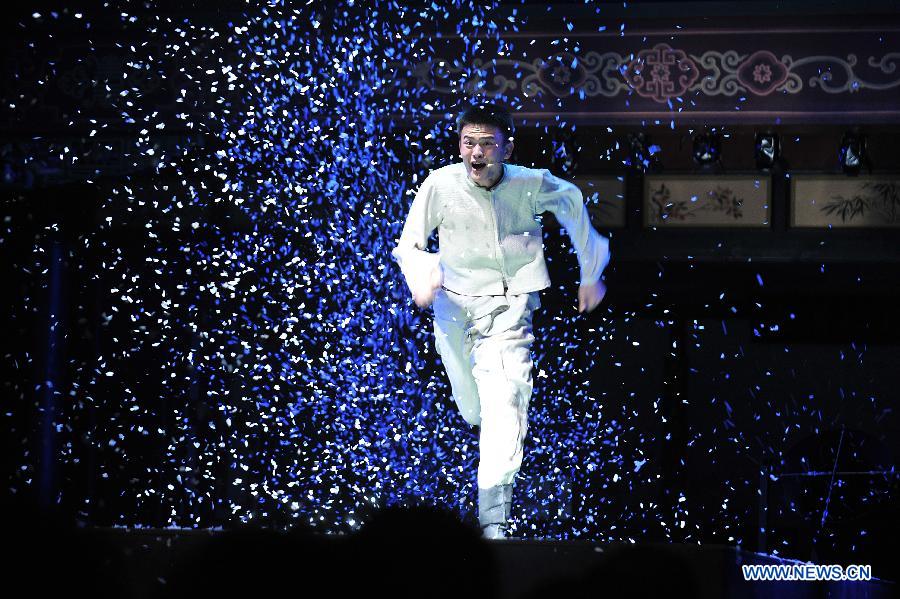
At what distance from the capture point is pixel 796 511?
4.73 meters

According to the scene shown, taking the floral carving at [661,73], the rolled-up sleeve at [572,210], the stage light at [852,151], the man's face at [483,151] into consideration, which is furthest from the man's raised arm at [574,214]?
the stage light at [852,151]

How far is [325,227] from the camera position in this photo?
534 cm

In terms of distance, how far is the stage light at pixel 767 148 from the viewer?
5.31 meters

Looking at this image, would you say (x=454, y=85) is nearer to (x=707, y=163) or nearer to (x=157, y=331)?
(x=707, y=163)

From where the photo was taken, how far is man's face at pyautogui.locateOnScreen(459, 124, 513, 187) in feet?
9.82

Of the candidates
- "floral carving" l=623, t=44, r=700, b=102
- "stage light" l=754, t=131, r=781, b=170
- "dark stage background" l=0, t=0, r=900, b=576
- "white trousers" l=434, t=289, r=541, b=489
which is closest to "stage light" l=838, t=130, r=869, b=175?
"dark stage background" l=0, t=0, r=900, b=576

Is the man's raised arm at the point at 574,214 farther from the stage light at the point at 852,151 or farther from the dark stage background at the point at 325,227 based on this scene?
the stage light at the point at 852,151

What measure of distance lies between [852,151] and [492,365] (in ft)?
9.76

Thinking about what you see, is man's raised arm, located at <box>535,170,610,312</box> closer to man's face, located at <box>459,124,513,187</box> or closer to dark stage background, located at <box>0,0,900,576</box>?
man's face, located at <box>459,124,513,187</box>

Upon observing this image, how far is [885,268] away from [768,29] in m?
1.30

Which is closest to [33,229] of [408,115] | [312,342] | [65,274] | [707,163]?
[65,274]

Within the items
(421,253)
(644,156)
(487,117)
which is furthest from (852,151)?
(421,253)

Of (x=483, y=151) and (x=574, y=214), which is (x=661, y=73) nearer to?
(x=574, y=214)

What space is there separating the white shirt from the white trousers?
0.16 ft
